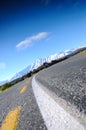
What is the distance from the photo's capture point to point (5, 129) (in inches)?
106

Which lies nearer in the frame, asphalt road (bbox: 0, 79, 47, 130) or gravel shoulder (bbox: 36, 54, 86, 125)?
gravel shoulder (bbox: 36, 54, 86, 125)

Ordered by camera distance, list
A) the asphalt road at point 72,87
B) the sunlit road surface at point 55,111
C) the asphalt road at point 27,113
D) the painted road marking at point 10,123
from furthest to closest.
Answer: the painted road marking at point 10,123, the asphalt road at point 27,113, the asphalt road at point 72,87, the sunlit road surface at point 55,111

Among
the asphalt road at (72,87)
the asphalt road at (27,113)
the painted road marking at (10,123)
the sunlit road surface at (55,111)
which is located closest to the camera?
the sunlit road surface at (55,111)

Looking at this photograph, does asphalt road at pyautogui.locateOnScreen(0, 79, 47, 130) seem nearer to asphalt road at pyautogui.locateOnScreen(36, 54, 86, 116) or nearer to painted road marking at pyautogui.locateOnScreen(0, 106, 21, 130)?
painted road marking at pyautogui.locateOnScreen(0, 106, 21, 130)

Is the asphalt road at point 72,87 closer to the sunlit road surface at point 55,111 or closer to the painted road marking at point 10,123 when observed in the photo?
the sunlit road surface at point 55,111

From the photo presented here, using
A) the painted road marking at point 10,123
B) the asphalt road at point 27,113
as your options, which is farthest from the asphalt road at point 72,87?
the painted road marking at point 10,123

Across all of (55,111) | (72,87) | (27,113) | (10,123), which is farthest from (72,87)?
(10,123)

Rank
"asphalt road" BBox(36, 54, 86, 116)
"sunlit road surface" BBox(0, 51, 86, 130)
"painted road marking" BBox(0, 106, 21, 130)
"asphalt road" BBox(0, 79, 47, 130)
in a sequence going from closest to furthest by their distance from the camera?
1. "sunlit road surface" BBox(0, 51, 86, 130)
2. "asphalt road" BBox(36, 54, 86, 116)
3. "asphalt road" BBox(0, 79, 47, 130)
4. "painted road marking" BBox(0, 106, 21, 130)

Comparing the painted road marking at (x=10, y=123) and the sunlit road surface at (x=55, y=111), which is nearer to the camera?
the sunlit road surface at (x=55, y=111)

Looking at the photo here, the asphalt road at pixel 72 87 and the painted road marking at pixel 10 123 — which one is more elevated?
the asphalt road at pixel 72 87

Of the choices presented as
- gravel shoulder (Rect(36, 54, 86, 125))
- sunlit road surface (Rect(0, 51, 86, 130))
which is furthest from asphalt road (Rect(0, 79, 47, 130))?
gravel shoulder (Rect(36, 54, 86, 125))

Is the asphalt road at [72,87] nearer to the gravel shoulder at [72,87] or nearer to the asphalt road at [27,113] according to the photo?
the gravel shoulder at [72,87]

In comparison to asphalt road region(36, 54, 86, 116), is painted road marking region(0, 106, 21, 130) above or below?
below

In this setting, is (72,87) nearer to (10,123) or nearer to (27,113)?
(27,113)
